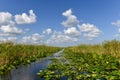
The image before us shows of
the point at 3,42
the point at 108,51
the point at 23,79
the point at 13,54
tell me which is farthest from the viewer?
the point at 108,51

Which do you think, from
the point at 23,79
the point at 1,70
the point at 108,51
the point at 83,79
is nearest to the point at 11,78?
the point at 23,79

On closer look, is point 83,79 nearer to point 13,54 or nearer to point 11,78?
point 11,78

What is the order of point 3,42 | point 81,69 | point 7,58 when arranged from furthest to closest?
point 3,42, point 7,58, point 81,69

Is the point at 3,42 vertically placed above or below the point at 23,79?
above

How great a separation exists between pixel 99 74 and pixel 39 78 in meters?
2.48

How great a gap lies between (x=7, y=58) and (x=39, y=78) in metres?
4.50

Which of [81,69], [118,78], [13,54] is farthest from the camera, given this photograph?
[13,54]

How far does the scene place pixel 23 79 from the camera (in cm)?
924

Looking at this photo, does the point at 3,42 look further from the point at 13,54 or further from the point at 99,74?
the point at 99,74

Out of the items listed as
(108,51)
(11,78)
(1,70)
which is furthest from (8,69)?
(108,51)

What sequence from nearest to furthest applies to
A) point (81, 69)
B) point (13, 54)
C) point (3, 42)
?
point (81, 69), point (13, 54), point (3, 42)

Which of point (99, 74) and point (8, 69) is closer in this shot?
point (99, 74)

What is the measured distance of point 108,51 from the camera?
1814 centimetres

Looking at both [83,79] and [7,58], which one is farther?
[7,58]
